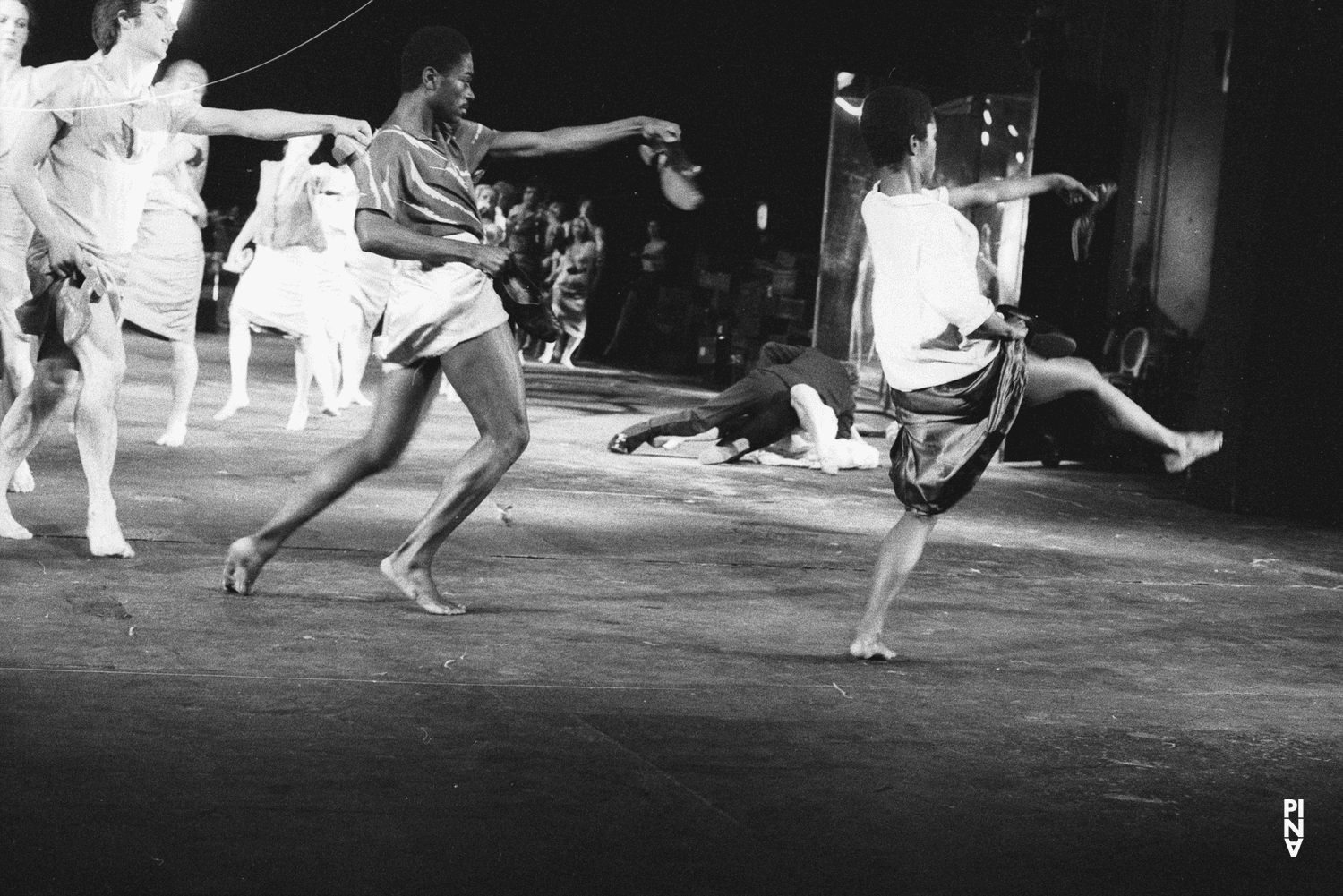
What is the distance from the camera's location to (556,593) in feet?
19.4

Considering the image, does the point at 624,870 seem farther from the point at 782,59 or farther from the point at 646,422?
the point at 782,59

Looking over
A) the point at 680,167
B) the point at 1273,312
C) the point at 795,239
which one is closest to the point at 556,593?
the point at 680,167

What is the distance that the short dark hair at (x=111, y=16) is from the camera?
5.74m

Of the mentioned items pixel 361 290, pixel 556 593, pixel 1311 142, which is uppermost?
pixel 1311 142

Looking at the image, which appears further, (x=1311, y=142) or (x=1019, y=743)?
(x=1311, y=142)

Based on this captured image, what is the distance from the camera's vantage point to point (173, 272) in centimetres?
947

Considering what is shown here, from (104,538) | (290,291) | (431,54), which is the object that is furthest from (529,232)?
(431,54)

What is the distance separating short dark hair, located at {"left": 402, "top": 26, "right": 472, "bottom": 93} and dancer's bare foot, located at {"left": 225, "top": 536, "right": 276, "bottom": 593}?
1535mm

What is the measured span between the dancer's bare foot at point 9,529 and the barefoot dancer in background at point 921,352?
3.16 metres

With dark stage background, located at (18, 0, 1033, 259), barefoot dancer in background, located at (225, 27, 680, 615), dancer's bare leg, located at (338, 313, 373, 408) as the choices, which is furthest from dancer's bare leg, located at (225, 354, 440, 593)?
dark stage background, located at (18, 0, 1033, 259)

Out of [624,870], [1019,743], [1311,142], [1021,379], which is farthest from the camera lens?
[1311,142]

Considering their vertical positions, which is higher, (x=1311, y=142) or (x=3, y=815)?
(x=1311, y=142)

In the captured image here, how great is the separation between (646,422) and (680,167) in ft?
18.9

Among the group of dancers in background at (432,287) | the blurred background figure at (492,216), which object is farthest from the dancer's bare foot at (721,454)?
the blurred background figure at (492,216)
